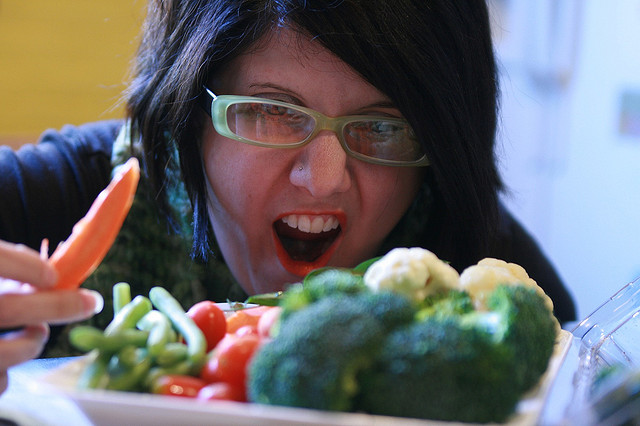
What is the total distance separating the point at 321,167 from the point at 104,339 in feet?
1.95

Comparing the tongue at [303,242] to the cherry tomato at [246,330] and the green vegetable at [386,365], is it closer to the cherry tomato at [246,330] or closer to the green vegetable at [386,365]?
the cherry tomato at [246,330]

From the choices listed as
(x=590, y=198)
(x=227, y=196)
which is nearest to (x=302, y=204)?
(x=227, y=196)

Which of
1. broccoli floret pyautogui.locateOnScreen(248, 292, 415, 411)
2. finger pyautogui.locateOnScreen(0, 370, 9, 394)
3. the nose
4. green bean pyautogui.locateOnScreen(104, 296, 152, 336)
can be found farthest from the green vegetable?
the nose

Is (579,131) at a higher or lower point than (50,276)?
lower

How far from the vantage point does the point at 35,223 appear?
156 cm

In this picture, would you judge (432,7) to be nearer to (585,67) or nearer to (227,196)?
(227,196)

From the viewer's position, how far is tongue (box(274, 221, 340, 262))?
1.39 metres

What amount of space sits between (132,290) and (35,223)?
27cm

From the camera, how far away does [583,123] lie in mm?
3756

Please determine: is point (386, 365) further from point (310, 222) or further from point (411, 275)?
point (310, 222)

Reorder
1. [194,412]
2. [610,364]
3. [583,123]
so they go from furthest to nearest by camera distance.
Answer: [583,123]
[610,364]
[194,412]

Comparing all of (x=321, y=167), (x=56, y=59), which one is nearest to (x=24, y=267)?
(x=321, y=167)

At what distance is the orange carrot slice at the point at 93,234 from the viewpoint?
710mm

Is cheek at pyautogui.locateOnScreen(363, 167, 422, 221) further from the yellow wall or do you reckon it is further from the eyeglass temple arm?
the yellow wall
